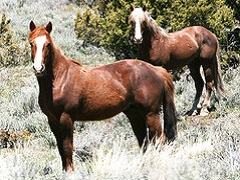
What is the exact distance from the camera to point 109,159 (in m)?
4.52

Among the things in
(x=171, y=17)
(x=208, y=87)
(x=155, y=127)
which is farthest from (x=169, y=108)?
(x=171, y=17)

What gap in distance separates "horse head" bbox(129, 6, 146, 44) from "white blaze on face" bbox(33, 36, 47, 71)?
11.3 ft

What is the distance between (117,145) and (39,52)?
127cm

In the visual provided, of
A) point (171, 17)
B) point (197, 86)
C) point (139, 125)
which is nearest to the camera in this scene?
point (139, 125)

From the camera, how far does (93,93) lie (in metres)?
5.41

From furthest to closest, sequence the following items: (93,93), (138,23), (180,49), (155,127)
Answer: (180,49) < (138,23) < (155,127) < (93,93)

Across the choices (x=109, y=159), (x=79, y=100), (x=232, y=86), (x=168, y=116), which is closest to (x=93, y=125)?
(x=168, y=116)

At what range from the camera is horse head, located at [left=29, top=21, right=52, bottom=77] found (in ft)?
15.6

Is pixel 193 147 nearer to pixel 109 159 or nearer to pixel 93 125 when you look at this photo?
pixel 109 159

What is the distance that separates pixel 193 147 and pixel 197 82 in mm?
4180

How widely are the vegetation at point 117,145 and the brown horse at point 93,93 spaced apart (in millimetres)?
331

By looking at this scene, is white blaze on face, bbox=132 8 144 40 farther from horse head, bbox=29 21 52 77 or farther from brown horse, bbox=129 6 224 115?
horse head, bbox=29 21 52 77

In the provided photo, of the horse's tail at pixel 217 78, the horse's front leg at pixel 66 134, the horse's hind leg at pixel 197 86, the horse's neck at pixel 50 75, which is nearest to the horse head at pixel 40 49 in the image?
the horse's neck at pixel 50 75

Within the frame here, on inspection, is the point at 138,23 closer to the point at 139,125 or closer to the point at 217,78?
the point at 217,78
